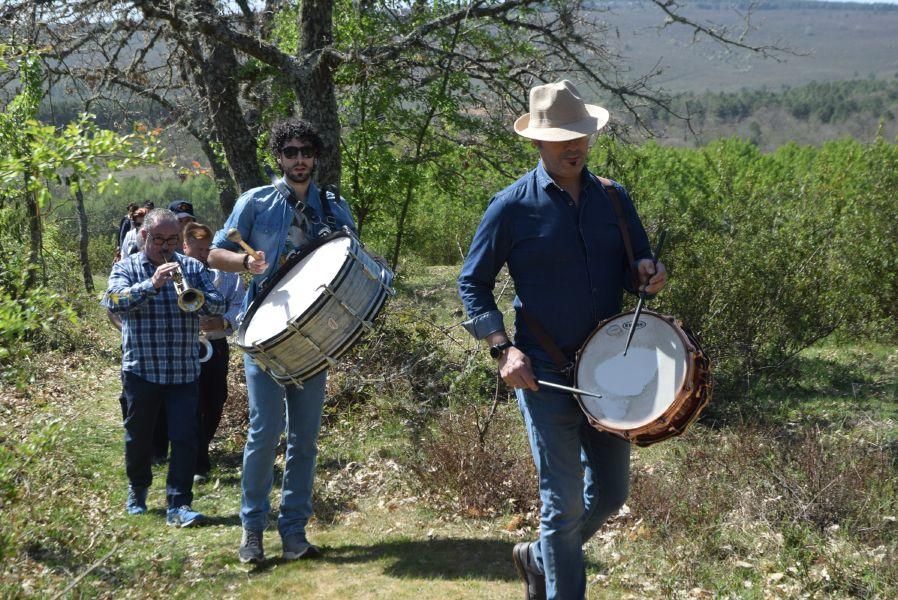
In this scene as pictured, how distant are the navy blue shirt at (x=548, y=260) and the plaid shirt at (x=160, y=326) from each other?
2.55 metres

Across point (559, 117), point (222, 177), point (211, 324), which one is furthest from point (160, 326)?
point (222, 177)

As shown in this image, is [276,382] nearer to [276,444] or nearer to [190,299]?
[276,444]

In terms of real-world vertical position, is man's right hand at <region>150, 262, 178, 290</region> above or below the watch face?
below

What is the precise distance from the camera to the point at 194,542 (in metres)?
5.90

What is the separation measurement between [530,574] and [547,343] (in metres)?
1.11

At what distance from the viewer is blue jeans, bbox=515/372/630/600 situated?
161 inches

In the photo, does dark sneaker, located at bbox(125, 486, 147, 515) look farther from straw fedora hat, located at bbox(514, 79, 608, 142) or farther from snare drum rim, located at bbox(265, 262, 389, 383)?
straw fedora hat, located at bbox(514, 79, 608, 142)

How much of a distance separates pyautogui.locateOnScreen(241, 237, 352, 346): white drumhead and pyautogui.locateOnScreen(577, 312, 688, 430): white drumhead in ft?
4.54

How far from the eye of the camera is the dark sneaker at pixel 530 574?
448cm

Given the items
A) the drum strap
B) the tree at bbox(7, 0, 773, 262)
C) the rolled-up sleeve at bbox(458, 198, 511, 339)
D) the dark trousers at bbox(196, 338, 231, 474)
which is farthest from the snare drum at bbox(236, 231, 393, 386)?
the tree at bbox(7, 0, 773, 262)

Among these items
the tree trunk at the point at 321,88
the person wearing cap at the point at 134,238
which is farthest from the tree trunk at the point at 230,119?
the person wearing cap at the point at 134,238

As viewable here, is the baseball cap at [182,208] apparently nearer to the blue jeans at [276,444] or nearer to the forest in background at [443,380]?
the forest in background at [443,380]

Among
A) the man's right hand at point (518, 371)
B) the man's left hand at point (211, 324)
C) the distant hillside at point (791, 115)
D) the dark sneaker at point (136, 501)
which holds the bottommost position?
the distant hillside at point (791, 115)

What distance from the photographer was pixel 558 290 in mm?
4129
